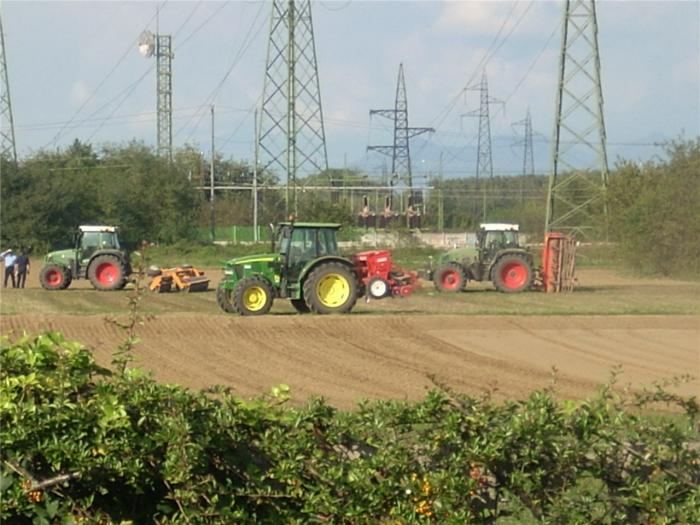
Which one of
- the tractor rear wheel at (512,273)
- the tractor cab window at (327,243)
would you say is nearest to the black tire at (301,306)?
the tractor cab window at (327,243)

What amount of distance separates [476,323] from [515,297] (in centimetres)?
998

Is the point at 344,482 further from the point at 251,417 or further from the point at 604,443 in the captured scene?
the point at 604,443

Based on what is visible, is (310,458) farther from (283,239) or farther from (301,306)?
(301,306)

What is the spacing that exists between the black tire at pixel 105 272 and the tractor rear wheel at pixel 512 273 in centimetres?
1158

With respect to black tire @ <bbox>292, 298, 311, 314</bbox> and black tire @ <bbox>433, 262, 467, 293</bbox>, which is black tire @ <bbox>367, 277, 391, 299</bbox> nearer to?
black tire @ <bbox>292, 298, 311, 314</bbox>

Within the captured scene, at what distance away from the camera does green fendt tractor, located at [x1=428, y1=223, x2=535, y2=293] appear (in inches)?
1474

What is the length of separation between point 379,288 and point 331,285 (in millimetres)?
3814

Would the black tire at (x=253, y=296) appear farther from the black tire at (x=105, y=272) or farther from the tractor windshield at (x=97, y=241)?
the tractor windshield at (x=97, y=241)

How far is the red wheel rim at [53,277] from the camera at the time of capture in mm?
38562

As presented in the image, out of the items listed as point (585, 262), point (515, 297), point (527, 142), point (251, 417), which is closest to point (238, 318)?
point (515, 297)

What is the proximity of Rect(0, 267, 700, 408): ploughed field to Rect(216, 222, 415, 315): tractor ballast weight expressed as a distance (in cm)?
129

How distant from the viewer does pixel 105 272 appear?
37531 millimetres

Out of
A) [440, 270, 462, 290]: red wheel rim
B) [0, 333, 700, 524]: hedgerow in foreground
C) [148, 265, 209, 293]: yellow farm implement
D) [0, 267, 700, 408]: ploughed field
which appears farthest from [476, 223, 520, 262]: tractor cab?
[0, 333, 700, 524]: hedgerow in foreground

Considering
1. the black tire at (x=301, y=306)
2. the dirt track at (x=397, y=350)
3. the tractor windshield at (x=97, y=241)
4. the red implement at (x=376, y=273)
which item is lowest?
the dirt track at (x=397, y=350)
